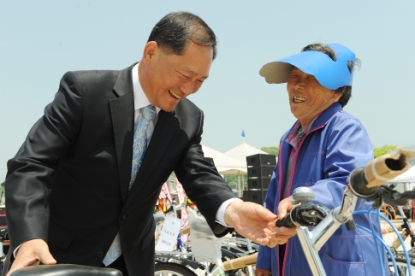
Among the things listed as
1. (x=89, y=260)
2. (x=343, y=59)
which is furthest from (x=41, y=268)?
(x=343, y=59)

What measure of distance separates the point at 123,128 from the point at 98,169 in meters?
0.21

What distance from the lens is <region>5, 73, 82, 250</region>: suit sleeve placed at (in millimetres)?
1825

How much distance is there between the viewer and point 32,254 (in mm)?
1722

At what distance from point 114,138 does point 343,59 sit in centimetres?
122

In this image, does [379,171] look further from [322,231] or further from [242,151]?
[242,151]

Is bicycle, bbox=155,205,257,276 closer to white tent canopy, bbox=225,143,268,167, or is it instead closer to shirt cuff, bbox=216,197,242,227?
shirt cuff, bbox=216,197,242,227

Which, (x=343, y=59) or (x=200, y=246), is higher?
(x=343, y=59)

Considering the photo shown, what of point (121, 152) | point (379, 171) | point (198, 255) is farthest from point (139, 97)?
point (198, 255)

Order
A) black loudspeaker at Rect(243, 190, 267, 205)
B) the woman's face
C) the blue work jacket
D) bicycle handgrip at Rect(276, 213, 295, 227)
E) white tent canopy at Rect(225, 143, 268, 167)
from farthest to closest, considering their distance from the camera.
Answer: white tent canopy at Rect(225, 143, 268, 167)
black loudspeaker at Rect(243, 190, 267, 205)
the woman's face
the blue work jacket
bicycle handgrip at Rect(276, 213, 295, 227)

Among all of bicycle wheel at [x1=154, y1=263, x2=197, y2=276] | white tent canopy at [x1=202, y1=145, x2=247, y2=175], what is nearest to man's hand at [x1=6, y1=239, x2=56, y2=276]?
bicycle wheel at [x1=154, y1=263, x2=197, y2=276]

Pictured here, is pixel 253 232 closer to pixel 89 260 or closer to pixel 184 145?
pixel 184 145

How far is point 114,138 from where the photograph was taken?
2254mm

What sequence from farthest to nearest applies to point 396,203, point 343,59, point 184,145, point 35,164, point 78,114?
point 343,59 → point 184,145 → point 78,114 → point 35,164 → point 396,203

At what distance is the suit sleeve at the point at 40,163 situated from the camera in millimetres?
1825
